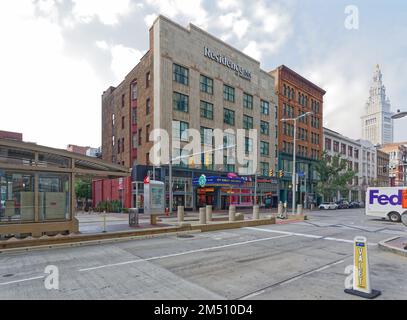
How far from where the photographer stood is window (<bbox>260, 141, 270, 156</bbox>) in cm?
4441

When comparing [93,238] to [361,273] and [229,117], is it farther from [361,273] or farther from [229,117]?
[229,117]

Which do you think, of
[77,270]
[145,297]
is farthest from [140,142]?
[145,297]

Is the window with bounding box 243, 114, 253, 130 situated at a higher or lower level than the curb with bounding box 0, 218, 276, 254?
higher

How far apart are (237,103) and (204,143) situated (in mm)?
9639

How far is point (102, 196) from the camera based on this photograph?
41.7 meters

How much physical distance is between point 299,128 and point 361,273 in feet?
165

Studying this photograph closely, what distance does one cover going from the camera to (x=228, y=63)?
128 ft

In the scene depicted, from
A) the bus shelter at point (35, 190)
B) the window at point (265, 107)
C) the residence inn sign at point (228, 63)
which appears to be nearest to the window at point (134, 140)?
the residence inn sign at point (228, 63)

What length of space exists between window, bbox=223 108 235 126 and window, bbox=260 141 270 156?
798 cm

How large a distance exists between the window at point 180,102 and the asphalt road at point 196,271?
2297 centimetres

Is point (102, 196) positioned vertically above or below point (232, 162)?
below

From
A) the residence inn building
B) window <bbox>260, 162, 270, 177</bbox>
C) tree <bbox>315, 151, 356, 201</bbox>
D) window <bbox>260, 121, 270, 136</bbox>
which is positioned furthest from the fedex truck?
tree <bbox>315, 151, 356, 201</bbox>

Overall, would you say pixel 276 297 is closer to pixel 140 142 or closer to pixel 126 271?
pixel 126 271

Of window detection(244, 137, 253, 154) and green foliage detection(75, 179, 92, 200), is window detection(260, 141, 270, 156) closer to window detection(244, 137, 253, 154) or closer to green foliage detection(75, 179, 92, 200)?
window detection(244, 137, 253, 154)
